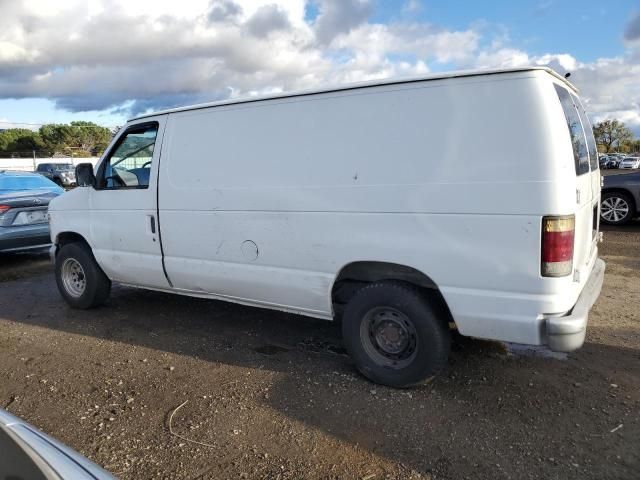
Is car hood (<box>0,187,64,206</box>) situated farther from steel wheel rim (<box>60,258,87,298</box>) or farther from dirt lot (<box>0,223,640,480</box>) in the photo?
dirt lot (<box>0,223,640,480</box>)

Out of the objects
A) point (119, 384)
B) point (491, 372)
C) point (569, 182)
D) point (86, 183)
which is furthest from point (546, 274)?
point (86, 183)

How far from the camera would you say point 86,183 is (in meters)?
5.53

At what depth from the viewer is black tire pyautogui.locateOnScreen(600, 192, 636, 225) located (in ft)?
34.8

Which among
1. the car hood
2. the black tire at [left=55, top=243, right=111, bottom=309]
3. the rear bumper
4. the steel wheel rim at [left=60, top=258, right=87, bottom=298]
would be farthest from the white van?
the car hood

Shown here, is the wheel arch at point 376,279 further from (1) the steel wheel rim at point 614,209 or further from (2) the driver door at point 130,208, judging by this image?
(1) the steel wheel rim at point 614,209

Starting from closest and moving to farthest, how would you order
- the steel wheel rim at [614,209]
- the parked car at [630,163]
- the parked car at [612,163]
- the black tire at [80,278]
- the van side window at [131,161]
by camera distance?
the van side window at [131,161]
the black tire at [80,278]
the steel wheel rim at [614,209]
the parked car at [630,163]
the parked car at [612,163]

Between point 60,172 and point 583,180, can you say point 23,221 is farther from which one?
point 60,172

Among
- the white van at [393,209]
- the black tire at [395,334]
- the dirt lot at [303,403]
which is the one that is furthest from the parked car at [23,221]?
the black tire at [395,334]

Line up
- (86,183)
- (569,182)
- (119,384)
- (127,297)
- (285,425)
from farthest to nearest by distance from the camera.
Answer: (127,297) → (86,183) → (119,384) → (285,425) → (569,182)

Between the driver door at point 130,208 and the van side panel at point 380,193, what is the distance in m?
0.31

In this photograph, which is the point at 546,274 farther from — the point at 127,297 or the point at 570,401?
the point at 127,297

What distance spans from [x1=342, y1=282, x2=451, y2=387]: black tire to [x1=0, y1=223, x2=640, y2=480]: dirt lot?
17cm

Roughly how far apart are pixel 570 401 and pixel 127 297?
519 centimetres

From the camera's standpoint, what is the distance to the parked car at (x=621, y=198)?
10.5 m
